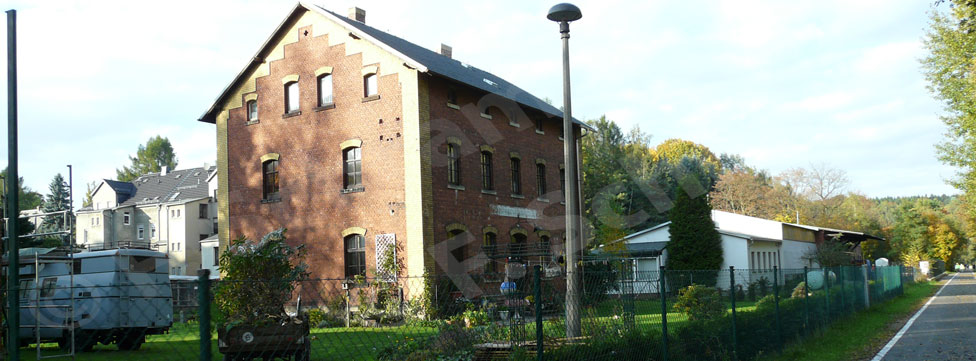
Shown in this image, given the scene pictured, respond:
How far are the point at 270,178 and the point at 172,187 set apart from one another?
1602 inches

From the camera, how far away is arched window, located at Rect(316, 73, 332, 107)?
25719 mm

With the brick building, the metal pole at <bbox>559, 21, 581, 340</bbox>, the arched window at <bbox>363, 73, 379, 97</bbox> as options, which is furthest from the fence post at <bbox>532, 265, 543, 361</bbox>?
the arched window at <bbox>363, 73, 379, 97</bbox>

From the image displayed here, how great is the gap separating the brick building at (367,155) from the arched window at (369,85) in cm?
6

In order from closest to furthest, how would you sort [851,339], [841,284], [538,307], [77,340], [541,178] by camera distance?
1. [538,307]
2. [77,340]
3. [851,339]
4. [841,284]
5. [541,178]

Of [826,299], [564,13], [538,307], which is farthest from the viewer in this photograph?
[826,299]

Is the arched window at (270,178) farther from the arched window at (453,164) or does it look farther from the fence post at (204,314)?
the fence post at (204,314)

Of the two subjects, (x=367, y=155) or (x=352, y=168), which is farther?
(x=352, y=168)

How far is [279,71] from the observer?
26578 mm

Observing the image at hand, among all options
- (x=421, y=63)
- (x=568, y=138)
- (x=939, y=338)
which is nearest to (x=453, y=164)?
(x=421, y=63)

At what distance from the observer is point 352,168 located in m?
25.2

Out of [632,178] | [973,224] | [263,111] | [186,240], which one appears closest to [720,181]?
[632,178]

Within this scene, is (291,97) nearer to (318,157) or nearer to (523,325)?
(318,157)

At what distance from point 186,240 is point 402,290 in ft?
131

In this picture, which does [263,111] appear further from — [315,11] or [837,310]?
[837,310]
